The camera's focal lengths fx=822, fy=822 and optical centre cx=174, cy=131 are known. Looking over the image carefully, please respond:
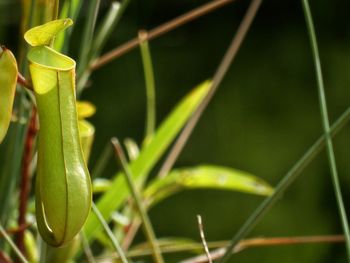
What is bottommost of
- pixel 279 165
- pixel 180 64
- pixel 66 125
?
pixel 279 165

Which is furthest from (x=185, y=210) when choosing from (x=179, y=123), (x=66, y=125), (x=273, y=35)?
(x=66, y=125)

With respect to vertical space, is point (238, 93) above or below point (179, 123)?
below

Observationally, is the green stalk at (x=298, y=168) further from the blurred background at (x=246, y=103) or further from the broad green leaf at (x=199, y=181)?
the blurred background at (x=246, y=103)

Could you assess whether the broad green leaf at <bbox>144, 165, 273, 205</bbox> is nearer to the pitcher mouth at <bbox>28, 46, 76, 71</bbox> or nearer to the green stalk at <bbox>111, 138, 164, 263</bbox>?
the green stalk at <bbox>111, 138, 164, 263</bbox>

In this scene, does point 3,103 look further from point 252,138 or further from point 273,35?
point 273,35

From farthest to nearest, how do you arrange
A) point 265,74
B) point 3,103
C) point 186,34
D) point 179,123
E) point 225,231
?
point 186,34 < point 265,74 < point 225,231 < point 179,123 < point 3,103

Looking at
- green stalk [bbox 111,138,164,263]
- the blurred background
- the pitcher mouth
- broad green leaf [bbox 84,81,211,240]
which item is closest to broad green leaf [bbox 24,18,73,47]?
the pitcher mouth
